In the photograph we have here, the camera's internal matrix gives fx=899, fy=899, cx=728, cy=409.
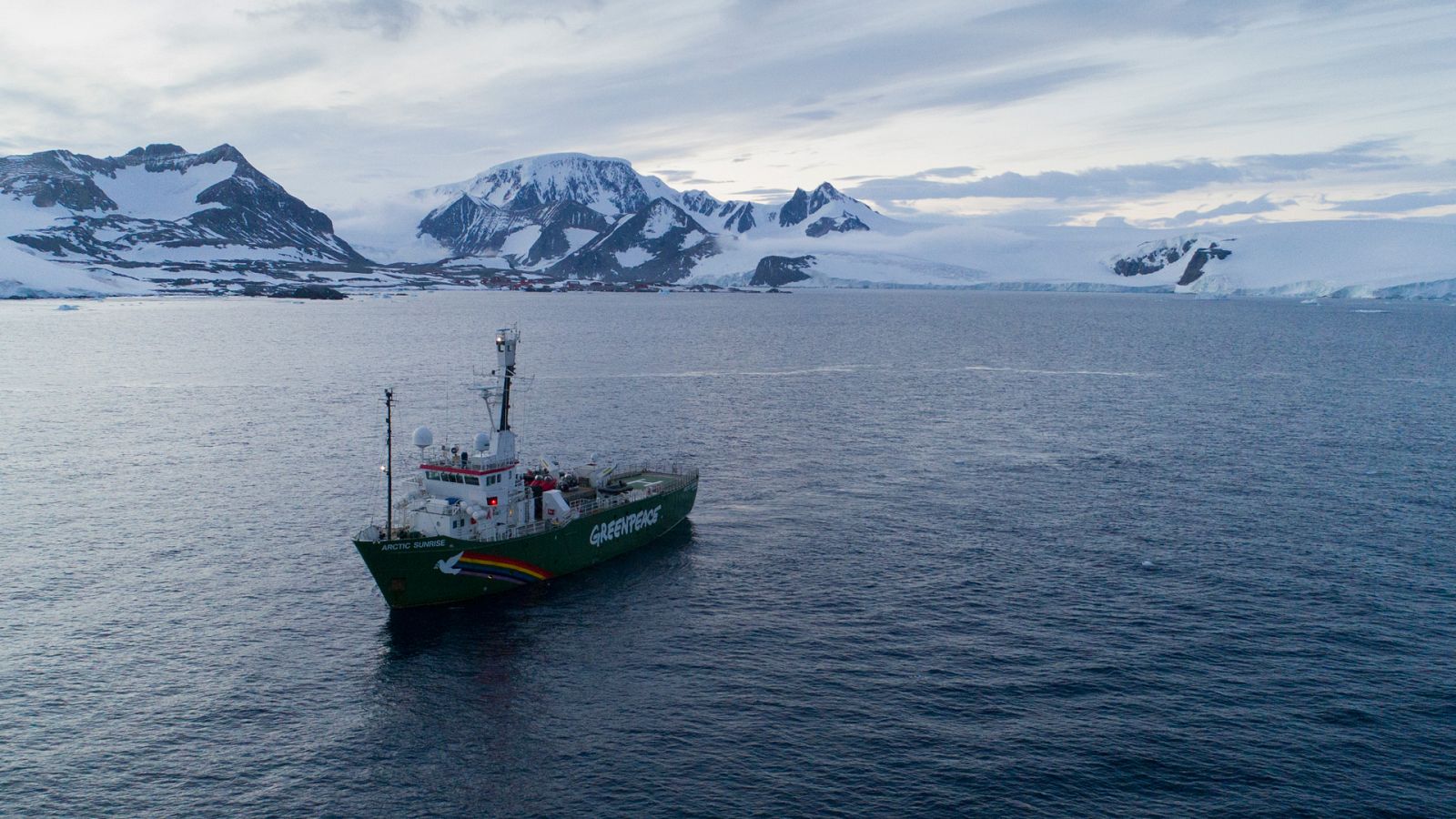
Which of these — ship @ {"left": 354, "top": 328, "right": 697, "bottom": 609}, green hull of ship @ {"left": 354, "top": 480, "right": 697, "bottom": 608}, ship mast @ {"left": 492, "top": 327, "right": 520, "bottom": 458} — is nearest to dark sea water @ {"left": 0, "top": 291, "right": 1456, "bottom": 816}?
green hull of ship @ {"left": 354, "top": 480, "right": 697, "bottom": 608}

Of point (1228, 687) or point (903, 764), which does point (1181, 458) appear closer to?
point (1228, 687)

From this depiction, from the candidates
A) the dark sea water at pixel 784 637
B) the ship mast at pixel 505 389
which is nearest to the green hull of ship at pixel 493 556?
the dark sea water at pixel 784 637

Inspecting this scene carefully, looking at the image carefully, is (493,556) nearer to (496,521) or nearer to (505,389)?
(496,521)

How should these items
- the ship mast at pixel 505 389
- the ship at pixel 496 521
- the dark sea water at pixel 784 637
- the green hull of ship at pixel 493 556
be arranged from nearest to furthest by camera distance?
1. the dark sea water at pixel 784 637
2. the green hull of ship at pixel 493 556
3. the ship at pixel 496 521
4. the ship mast at pixel 505 389

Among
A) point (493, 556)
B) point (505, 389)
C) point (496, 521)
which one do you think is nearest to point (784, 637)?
point (493, 556)

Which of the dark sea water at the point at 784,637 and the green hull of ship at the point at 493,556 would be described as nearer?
the dark sea water at the point at 784,637

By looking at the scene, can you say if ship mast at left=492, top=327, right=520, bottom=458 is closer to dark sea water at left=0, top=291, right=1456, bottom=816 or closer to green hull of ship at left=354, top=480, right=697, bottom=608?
green hull of ship at left=354, top=480, right=697, bottom=608

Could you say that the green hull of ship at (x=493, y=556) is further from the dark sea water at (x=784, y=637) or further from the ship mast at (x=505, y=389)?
the ship mast at (x=505, y=389)
